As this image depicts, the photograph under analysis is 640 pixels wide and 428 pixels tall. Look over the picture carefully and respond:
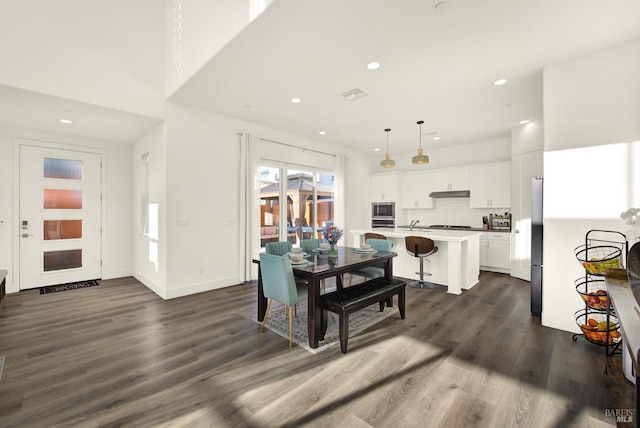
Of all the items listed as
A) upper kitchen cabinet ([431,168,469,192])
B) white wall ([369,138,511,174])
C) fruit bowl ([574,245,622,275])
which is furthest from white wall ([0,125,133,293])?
fruit bowl ([574,245,622,275])

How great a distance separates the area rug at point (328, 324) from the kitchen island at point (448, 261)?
1.34 meters

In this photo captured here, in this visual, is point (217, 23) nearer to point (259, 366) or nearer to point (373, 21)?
point (373, 21)

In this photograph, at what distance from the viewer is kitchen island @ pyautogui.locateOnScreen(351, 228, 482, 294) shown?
456 cm

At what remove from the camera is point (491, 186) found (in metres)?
6.33

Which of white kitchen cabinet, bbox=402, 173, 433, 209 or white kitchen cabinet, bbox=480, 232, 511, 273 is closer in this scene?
white kitchen cabinet, bbox=480, 232, 511, 273

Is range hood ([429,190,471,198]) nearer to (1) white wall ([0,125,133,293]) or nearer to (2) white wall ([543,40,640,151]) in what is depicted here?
(2) white wall ([543,40,640,151])

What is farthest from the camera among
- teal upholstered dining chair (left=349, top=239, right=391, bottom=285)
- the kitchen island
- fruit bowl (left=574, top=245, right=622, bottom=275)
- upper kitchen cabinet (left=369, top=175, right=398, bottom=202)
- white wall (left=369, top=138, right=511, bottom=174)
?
upper kitchen cabinet (left=369, top=175, right=398, bottom=202)

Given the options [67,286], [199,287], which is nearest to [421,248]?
[199,287]

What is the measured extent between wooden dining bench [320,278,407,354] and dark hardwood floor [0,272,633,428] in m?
0.24

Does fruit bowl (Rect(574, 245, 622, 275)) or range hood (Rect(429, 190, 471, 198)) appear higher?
range hood (Rect(429, 190, 471, 198))

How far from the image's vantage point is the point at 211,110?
475 centimetres

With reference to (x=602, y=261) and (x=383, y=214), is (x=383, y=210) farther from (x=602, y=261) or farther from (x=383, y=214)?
A: (x=602, y=261)

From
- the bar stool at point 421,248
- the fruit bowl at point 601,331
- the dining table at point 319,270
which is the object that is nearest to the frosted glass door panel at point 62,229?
the dining table at point 319,270
